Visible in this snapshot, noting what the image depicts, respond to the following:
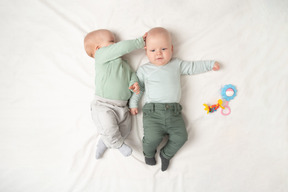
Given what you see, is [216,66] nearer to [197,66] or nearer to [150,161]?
[197,66]

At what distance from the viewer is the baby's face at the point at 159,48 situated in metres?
1.12

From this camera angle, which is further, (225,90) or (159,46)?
(225,90)

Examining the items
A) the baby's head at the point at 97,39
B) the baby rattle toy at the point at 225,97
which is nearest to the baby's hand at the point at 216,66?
the baby rattle toy at the point at 225,97

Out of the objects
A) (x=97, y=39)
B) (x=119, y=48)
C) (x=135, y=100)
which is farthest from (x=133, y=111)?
(x=97, y=39)

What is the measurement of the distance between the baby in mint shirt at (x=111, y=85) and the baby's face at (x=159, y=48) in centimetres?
7

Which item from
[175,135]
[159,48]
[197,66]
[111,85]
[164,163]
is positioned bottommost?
[164,163]

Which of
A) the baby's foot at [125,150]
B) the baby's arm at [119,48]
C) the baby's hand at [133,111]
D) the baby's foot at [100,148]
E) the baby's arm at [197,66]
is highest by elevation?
the baby's arm at [119,48]

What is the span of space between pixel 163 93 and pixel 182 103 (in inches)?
7.0

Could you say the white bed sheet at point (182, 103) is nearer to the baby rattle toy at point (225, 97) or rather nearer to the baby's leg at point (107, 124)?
the baby rattle toy at point (225, 97)

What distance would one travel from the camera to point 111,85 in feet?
3.86

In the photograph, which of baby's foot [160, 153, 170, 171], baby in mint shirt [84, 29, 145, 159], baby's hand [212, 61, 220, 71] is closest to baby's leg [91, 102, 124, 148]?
baby in mint shirt [84, 29, 145, 159]

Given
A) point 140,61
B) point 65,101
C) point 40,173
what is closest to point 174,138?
point 140,61

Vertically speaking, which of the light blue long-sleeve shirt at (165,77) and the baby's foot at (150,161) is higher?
the light blue long-sleeve shirt at (165,77)

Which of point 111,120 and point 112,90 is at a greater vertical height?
point 112,90
